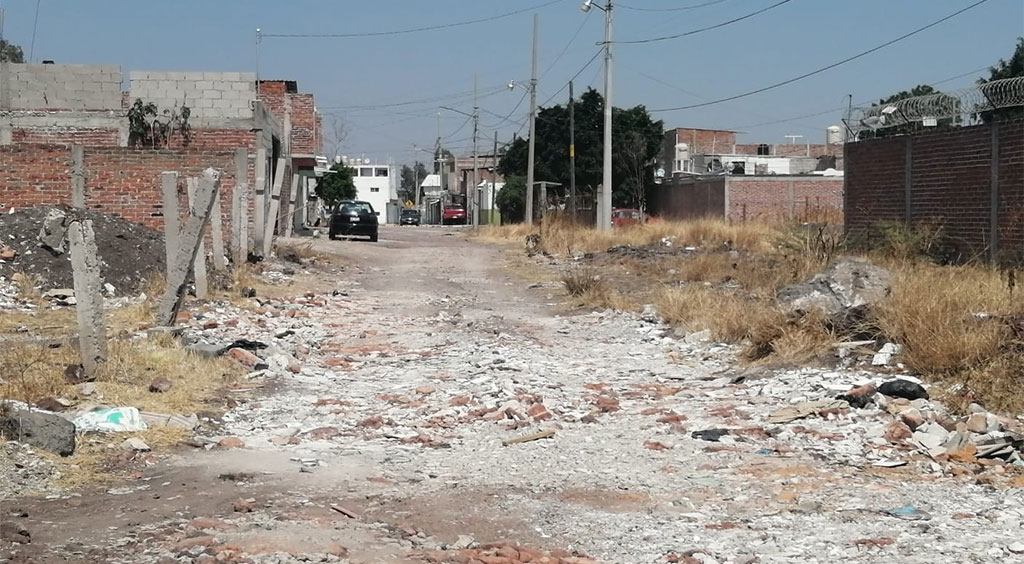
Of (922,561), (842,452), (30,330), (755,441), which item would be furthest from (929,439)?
(30,330)

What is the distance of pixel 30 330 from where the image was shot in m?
12.6

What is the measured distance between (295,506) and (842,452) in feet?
12.1

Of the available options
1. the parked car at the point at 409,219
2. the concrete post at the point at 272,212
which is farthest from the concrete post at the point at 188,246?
the parked car at the point at 409,219

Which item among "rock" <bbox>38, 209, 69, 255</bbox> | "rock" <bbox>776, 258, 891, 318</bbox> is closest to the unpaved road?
"rock" <bbox>776, 258, 891, 318</bbox>

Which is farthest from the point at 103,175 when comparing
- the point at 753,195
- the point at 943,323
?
the point at 753,195

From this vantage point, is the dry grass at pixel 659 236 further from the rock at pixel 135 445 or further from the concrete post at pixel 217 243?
the rock at pixel 135 445

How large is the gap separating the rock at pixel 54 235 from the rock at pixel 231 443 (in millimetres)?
10581

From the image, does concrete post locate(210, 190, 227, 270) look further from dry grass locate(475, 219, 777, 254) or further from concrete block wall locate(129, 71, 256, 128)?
dry grass locate(475, 219, 777, 254)

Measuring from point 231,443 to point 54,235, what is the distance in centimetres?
1091

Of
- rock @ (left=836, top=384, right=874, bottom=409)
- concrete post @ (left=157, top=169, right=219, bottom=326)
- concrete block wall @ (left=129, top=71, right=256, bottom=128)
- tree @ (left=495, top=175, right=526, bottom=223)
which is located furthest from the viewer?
tree @ (left=495, top=175, right=526, bottom=223)

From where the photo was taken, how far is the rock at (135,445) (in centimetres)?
702

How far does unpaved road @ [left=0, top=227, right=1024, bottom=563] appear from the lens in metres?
5.24

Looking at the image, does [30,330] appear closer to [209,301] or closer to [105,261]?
[209,301]

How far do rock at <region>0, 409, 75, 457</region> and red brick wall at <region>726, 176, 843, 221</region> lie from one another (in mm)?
41822
